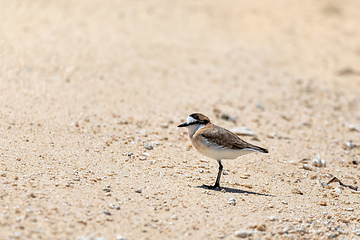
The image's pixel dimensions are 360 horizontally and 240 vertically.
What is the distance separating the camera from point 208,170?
7578mm

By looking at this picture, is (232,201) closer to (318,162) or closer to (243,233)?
(243,233)

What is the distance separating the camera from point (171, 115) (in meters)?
9.81

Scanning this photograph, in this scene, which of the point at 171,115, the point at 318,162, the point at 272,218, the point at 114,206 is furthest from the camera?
the point at 171,115

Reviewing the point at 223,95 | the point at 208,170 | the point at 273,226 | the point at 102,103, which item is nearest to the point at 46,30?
the point at 102,103

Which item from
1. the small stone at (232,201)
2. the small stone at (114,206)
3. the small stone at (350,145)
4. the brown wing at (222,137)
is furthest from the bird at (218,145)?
the small stone at (350,145)

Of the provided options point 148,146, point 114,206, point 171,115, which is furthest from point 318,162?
point 114,206

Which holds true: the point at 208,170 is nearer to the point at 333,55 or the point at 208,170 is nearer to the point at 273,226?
the point at 273,226

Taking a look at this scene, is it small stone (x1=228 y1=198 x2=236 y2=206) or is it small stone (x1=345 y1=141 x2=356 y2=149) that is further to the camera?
small stone (x1=345 y1=141 x2=356 y2=149)

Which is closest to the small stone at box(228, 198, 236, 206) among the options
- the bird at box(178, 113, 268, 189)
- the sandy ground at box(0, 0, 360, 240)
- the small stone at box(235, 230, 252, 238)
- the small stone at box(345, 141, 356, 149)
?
the sandy ground at box(0, 0, 360, 240)

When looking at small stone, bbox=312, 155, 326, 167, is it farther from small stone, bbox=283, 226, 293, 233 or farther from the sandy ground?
small stone, bbox=283, 226, 293, 233

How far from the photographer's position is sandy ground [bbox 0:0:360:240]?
557cm

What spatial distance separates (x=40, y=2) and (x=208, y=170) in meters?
9.09

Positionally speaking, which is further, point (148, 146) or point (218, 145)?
point (148, 146)

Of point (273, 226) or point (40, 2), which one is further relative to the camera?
point (40, 2)
